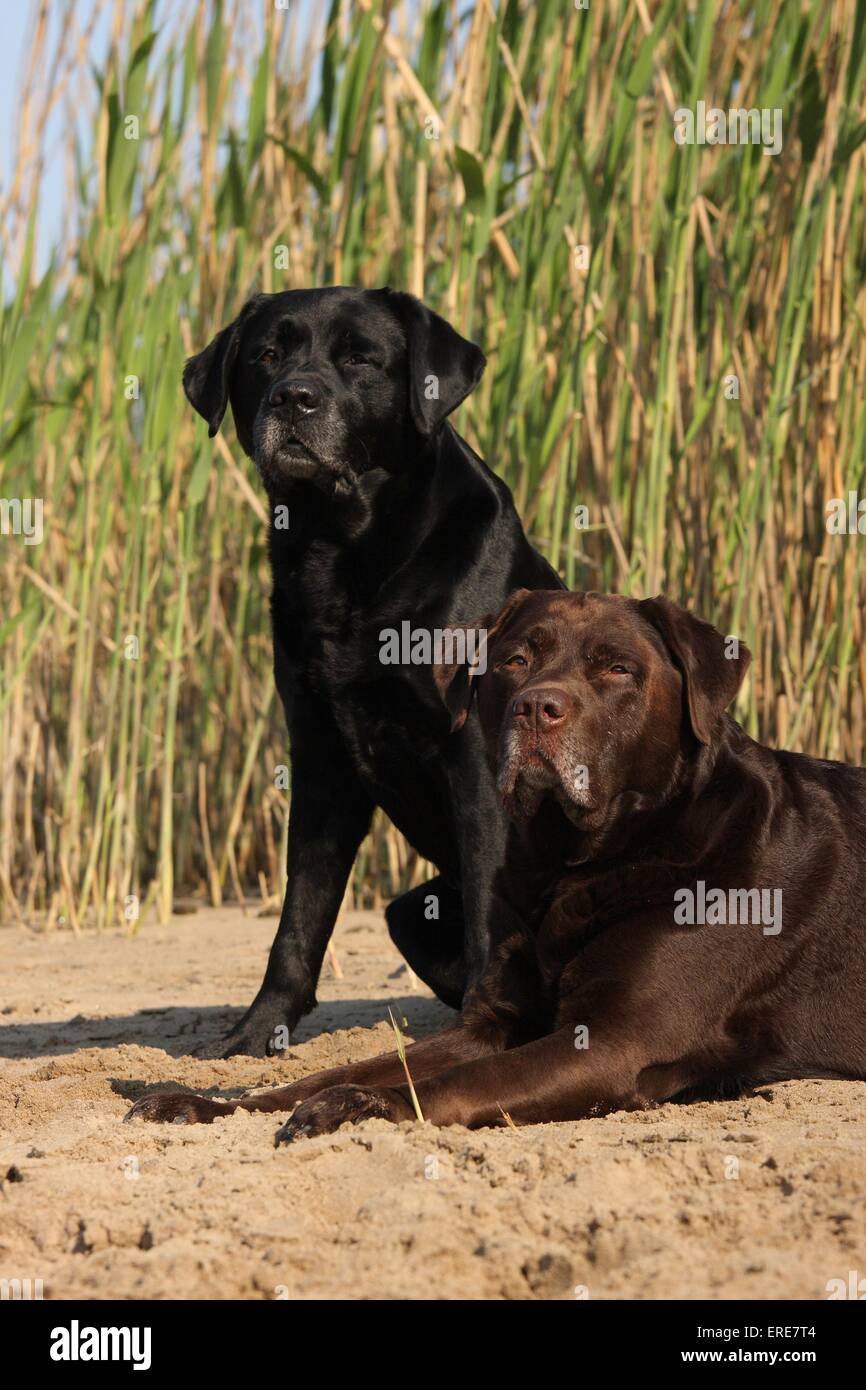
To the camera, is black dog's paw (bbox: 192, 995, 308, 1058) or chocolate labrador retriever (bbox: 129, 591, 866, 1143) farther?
black dog's paw (bbox: 192, 995, 308, 1058)

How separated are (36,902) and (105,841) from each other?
1123mm

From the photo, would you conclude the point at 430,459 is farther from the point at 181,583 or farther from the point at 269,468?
the point at 181,583

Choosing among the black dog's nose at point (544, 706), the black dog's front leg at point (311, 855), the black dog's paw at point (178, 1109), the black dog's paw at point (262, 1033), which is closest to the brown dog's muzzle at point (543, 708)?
the black dog's nose at point (544, 706)

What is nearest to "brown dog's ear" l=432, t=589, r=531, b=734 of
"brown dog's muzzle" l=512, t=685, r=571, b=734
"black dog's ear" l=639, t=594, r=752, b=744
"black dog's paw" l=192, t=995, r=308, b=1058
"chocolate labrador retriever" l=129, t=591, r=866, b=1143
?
"chocolate labrador retriever" l=129, t=591, r=866, b=1143

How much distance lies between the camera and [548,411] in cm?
532

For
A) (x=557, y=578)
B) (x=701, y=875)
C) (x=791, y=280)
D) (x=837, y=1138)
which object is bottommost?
(x=837, y=1138)

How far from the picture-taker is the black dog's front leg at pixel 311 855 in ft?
12.8

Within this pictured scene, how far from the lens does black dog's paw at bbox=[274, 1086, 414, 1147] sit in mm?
2697

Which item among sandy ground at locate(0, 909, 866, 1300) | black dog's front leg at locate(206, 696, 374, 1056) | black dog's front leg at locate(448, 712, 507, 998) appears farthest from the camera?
black dog's front leg at locate(206, 696, 374, 1056)

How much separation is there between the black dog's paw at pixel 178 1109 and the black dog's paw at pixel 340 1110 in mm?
251

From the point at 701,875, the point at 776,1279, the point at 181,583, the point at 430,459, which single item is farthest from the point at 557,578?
the point at 776,1279

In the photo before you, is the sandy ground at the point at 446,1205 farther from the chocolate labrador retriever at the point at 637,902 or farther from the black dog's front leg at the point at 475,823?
the black dog's front leg at the point at 475,823

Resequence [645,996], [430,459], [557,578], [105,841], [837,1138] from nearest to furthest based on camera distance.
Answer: [837,1138] < [645,996] < [430,459] < [557,578] < [105,841]

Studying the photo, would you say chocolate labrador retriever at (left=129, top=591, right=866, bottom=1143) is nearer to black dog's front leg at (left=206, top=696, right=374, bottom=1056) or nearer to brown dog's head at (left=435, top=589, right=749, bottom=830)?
brown dog's head at (left=435, top=589, right=749, bottom=830)
